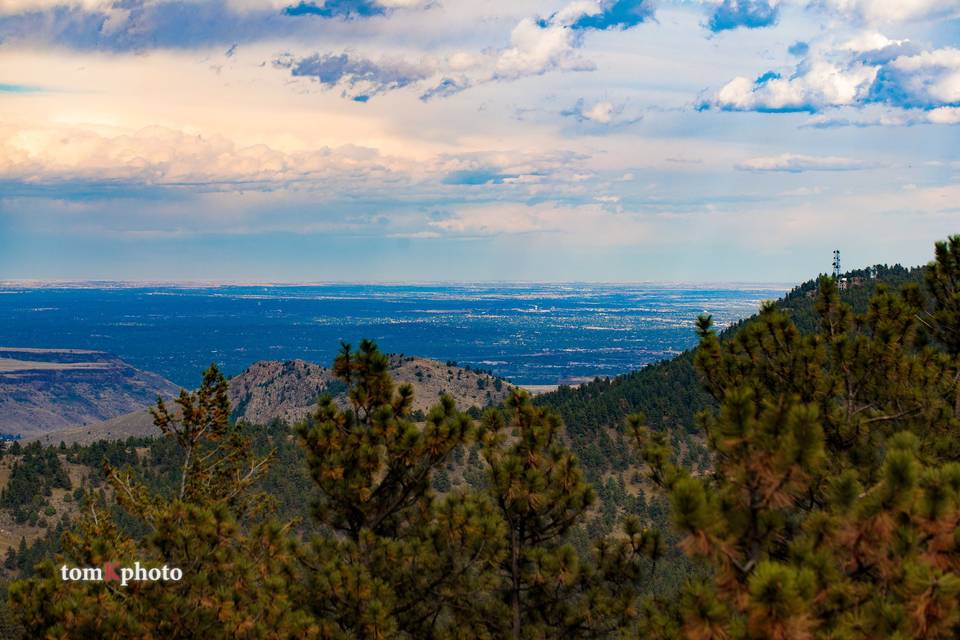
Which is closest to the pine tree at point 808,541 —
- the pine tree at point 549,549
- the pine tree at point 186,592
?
the pine tree at point 549,549

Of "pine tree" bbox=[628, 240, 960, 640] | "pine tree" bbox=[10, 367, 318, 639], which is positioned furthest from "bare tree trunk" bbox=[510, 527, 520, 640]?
"pine tree" bbox=[628, 240, 960, 640]

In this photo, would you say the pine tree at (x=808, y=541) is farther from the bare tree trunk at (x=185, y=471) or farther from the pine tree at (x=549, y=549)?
the bare tree trunk at (x=185, y=471)

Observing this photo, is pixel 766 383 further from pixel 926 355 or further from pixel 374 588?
pixel 374 588

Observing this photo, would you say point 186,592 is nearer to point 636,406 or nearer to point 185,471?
Result: point 185,471

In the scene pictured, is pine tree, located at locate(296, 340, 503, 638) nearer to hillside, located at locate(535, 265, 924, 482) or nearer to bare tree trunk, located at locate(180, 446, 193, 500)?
bare tree trunk, located at locate(180, 446, 193, 500)

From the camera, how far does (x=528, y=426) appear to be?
61.5ft

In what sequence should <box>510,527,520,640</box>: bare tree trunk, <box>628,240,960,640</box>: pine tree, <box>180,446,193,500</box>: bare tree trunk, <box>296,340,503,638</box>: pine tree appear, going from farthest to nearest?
<box>180,446,193,500</box>: bare tree trunk
<box>510,527,520,640</box>: bare tree trunk
<box>296,340,503,638</box>: pine tree
<box>628,240,960,640</box>: pine tree

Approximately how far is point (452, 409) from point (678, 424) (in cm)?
14828

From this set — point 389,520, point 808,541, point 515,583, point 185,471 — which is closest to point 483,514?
point 515,583

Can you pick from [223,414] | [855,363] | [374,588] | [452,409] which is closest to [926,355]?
[855,363]

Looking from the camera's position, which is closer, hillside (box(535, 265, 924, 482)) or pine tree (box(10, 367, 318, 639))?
pine tree (box(10, 367, 318, 639))

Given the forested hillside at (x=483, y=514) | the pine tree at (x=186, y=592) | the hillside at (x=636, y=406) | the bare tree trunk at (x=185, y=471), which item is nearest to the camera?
the pine tree at (x=186, y=592)

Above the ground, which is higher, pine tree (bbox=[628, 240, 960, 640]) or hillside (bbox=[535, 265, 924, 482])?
pine tree (bbox=[628, 240, 960, 640])

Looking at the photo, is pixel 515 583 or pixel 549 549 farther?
pixel 549 549
